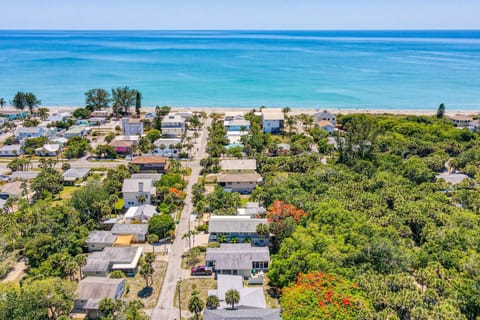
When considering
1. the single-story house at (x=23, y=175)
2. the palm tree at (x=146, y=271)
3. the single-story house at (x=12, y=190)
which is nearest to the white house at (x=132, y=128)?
the single-story house at (x=23, y=175)

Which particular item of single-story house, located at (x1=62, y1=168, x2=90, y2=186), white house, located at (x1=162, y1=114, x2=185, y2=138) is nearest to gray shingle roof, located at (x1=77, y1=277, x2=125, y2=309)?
single-story house, located at (x1=62, y1=168, x2=90, y2=186)

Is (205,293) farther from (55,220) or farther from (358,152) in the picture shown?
(358,152)

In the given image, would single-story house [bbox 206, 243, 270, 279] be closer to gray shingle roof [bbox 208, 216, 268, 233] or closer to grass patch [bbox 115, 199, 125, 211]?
gray shingle roof [bbox 208, 216, 268, 233]

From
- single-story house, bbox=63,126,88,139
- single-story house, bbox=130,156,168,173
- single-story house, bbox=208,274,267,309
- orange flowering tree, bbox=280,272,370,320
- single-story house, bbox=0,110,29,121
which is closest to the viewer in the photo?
orange flowering tree, bbox=280,272,370,320

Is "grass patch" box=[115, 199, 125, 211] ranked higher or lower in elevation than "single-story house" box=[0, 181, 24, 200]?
lower

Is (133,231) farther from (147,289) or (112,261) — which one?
(147,289)

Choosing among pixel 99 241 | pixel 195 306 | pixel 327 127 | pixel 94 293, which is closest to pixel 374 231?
pixel 195 306

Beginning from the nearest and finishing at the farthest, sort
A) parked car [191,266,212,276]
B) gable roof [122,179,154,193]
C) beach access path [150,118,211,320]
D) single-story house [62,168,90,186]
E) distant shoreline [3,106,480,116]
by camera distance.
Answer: beach access path [150,118,211,320]
parked car [191,266,212,276]
gable roof [122,179,154,193]
single-story house [62,168,90,186]
distant shoreline [3,106,480,116]
